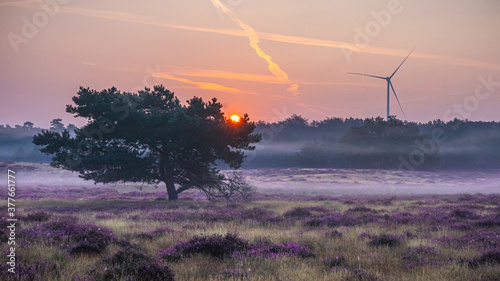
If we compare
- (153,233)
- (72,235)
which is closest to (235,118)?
(153,233)

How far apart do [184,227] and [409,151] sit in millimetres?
89163

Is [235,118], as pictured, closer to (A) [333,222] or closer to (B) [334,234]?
(A) [333,222]

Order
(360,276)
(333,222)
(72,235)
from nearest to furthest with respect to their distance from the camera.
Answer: (360,276) < (72,235) < (333,222)

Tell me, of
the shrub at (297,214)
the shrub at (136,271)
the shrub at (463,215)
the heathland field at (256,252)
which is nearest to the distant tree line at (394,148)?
the shrub at (463,215)

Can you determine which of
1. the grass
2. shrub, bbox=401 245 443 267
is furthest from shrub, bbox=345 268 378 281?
shrub, bbox=401 245 443 267

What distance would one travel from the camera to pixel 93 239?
979 centimetres

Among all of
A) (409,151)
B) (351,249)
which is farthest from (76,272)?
(409,151)

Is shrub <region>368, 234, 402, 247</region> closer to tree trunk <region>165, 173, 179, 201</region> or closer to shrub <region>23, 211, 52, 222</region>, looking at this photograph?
shrub <region>23, 211, 52, 222</region>

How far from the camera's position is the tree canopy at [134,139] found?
84.0 feet

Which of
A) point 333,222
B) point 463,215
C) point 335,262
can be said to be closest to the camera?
point 335,262

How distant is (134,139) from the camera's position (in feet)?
86.3

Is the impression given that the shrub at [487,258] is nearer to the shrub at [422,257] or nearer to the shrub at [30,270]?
the shrub at [422,257]

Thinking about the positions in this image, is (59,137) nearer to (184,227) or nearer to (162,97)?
(162,97)

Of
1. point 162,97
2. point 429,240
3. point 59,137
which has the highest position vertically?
point 162,97
